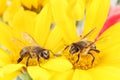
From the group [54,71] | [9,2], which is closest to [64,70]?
[54,71]

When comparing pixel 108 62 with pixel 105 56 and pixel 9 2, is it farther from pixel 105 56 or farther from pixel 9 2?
pixel 9 2

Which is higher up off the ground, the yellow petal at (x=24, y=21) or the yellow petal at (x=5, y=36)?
the yellow petal at (x=24, y=21)

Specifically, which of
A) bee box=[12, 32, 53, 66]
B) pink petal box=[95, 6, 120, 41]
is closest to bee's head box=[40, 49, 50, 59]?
bee box=[12, 32, 53, 66]

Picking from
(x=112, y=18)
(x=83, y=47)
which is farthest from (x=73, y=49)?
(x=112, y=18)

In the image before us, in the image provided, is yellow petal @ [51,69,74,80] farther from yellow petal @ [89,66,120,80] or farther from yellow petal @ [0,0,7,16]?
yellow petal @ [0,0,7,16]

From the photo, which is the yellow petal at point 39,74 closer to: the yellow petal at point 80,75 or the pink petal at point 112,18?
the yellow petal at point 80,75

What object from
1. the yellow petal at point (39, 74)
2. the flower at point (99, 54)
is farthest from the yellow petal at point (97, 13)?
the yellow petal at point (39, 74)

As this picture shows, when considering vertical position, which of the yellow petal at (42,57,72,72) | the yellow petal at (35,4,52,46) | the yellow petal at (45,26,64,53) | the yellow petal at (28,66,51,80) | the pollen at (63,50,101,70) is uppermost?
the yellow petal at (35,4,52,46)

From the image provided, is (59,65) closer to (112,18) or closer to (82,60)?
(82,60)
